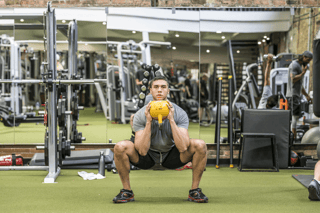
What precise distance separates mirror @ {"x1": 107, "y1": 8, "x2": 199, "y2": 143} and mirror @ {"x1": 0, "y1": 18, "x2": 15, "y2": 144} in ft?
4.32

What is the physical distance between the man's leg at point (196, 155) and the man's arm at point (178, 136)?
69mm

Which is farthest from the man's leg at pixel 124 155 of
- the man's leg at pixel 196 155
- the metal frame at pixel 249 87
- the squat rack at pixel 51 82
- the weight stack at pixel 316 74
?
the metal frame at pixel 249 87

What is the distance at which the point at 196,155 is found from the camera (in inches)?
113

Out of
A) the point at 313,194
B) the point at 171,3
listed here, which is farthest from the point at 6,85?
the point at 313,194

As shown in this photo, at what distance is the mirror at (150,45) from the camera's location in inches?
181

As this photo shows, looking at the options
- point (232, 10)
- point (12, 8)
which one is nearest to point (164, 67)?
point (232, 10)

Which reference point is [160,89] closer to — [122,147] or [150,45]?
[122,147]

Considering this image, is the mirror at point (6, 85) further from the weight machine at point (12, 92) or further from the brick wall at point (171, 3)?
the brick wall at point (171, 3)

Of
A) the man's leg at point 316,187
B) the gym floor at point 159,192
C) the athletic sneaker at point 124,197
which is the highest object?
the man's leg at point 316,187

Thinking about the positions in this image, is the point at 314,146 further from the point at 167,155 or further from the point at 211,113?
the point at 167,155

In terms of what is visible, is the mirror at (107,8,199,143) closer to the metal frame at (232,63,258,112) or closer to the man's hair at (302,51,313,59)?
the metal frame at (232,63,258,112)

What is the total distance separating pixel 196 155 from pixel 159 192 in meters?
0.67

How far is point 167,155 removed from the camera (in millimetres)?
2934

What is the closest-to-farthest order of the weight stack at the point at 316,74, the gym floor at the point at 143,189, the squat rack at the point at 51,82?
1. the gym floor at the point at 143,189
2. the weight stack at the point at 316,74
3. the squat rack at the point at 51,82
